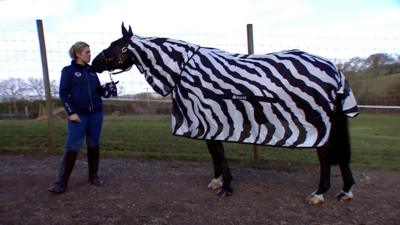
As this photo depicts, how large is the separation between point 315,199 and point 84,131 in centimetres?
268

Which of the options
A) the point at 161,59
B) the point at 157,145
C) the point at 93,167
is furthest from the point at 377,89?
the point at 93,167

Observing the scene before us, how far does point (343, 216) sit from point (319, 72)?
1470 millimetres

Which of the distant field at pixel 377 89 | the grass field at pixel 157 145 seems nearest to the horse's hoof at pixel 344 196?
the grass field at pixel 157 145

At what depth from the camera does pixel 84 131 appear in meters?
5.12

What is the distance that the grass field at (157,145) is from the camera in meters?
7.66

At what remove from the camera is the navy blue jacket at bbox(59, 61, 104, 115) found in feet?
16.1

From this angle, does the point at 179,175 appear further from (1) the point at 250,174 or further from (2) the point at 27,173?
(2) the point at 27,173

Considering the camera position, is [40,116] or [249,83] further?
[40,116]

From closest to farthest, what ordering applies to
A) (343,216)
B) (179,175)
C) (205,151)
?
(343,216) < (179,175) < (205,151)

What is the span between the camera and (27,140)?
348 inches

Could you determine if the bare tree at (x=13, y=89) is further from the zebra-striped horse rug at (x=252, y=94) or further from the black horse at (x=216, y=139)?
the zebra-striped horse rug at (x=252, y=94)

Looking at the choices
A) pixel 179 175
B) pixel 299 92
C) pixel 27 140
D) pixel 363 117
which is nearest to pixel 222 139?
pixel 299 92

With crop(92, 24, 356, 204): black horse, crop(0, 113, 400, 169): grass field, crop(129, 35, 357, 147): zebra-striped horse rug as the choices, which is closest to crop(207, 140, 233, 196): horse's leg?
crop(92, 24, 356, 204): black horse

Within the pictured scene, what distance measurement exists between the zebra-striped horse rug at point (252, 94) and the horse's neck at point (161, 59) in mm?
12
